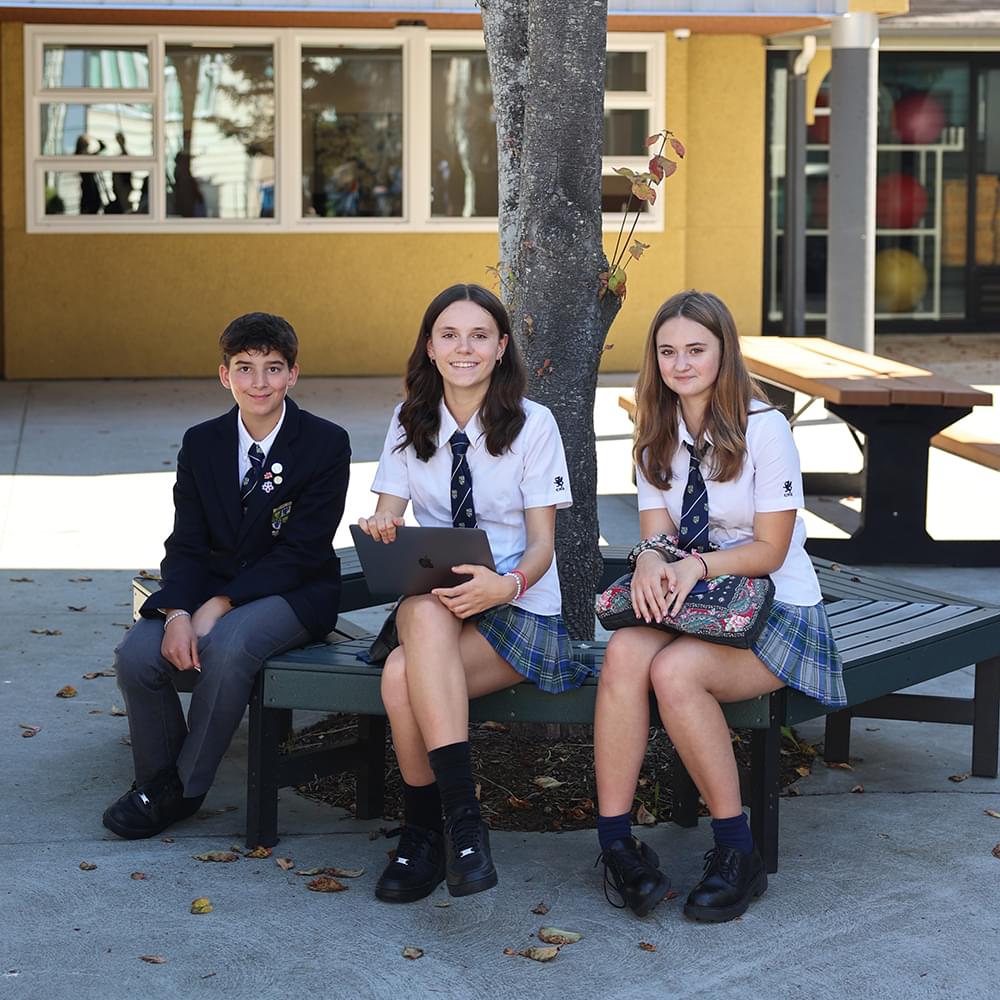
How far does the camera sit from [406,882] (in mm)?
3775

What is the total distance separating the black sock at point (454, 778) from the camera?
12.4ft

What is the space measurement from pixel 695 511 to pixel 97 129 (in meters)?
11.2

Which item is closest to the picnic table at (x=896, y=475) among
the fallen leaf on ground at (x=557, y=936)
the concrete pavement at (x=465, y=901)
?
the concrete pavement at (x=465, y=901)

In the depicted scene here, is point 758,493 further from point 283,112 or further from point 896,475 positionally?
point 283,112

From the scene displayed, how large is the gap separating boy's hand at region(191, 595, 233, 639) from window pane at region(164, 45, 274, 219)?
10.5 meters

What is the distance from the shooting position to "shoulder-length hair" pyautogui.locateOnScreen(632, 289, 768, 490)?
3.92 m

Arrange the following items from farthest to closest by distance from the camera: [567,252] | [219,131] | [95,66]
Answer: [219,131] → [95,66] → [567,252]

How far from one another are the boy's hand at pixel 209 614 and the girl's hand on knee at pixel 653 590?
1078 millimetres

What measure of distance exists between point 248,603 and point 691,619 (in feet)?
3.78

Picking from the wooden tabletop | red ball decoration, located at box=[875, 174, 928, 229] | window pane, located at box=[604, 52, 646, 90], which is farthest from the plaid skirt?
red ball decoration, located at box=[875, 174, 928, 229]

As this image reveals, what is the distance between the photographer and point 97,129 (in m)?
14.1

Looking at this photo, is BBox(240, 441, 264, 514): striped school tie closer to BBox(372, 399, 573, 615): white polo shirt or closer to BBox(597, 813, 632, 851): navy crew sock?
BBox(372, 399, 573, 615): white polo shirt

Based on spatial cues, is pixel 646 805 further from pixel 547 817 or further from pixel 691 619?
pixel 691 619

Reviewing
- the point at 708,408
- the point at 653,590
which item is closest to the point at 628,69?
the point at 708,408
